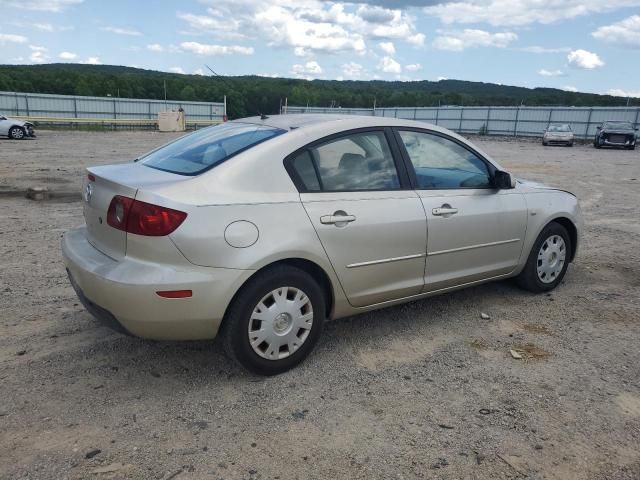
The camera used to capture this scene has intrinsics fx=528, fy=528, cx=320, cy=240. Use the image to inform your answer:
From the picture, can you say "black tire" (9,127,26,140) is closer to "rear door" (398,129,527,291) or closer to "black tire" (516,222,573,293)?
"rear door" (398,129,527,291)

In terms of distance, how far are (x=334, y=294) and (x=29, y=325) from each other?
237 centimetres

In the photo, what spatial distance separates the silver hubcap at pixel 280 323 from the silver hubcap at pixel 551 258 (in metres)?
2.61

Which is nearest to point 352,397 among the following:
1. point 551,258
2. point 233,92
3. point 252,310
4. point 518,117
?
point 252,310

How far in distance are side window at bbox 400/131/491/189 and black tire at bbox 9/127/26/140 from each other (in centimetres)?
2437

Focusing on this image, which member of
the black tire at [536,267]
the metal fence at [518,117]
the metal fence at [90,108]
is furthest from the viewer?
the metal fence at [90,108]

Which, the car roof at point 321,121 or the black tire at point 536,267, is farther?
the black tire at point 536,267

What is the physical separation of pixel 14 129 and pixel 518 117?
3371cm

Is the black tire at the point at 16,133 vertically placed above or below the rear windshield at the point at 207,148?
below

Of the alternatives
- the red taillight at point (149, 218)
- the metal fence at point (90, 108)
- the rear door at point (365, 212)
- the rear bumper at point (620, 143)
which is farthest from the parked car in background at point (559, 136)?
the red taillight at point (149, 218)

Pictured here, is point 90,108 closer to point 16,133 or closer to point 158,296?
point 16,133

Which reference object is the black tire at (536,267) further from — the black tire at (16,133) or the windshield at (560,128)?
the windshield at (560,128)

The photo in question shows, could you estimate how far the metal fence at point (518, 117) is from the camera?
115 ft

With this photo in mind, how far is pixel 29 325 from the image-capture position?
4004 millimetres

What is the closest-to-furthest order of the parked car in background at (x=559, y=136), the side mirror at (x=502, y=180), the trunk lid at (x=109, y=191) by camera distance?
the trunk lid at (x=109, y=191), the side mirror at (x=502, y=180), the parked car in background at (x=559, y=136)
